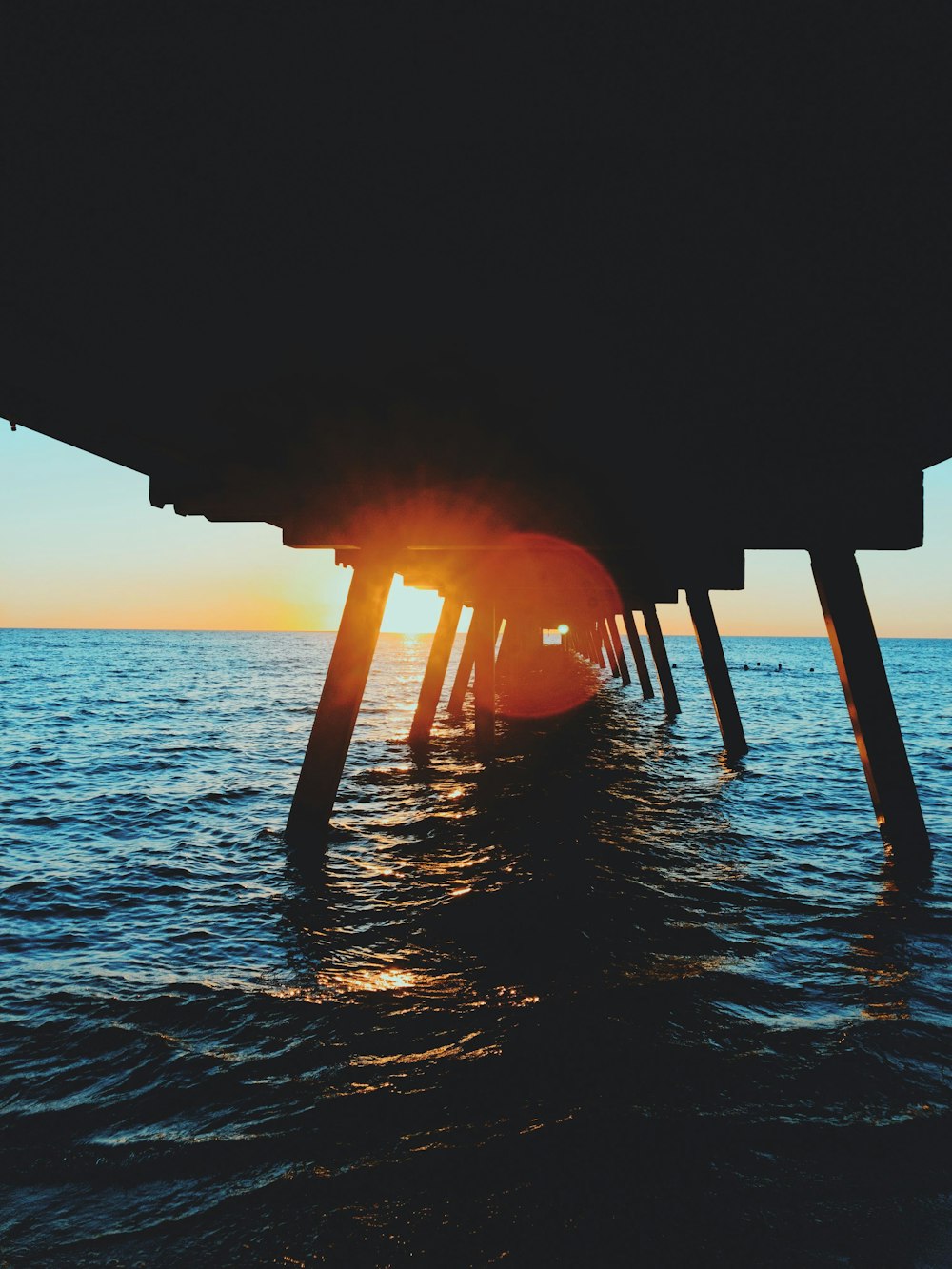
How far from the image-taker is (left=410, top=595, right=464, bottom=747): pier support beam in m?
14.5

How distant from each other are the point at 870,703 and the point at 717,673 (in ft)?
21.7

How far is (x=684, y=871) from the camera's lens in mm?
6992

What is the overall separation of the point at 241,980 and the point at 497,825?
4379 mm

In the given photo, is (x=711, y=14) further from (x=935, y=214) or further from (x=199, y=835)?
(x=199, y=835)

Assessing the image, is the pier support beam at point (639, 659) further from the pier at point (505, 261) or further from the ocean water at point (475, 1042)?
the pier at point (505, 261)

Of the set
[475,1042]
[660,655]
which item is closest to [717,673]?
[660,655]

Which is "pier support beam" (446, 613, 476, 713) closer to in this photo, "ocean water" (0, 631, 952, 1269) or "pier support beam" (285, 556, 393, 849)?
"ocean water" (0, 631, 952, 1269)

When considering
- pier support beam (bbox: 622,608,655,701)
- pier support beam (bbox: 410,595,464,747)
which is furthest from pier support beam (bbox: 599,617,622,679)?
pier support beam (bbox: 410,595,464,747)

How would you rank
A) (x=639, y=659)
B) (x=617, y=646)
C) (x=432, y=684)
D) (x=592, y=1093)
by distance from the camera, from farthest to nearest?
(x=617, y=646) → (x=639, y=659) → (x=432, y=684) → (x=592, y=1093)

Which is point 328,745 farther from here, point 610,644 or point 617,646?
point 610,644

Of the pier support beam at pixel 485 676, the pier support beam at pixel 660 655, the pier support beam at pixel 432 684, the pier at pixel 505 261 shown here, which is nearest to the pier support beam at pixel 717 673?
the pier support beam at pixel 485 676

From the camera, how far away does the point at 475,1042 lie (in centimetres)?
379

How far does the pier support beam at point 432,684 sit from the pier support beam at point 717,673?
486 cm

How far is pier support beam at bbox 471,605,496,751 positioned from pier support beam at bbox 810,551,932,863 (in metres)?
7.61
